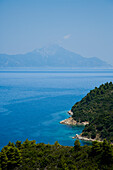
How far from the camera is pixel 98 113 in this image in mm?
74562

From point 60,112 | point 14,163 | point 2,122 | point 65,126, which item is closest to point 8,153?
point 14,163

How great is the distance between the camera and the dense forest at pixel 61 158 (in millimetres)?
33844

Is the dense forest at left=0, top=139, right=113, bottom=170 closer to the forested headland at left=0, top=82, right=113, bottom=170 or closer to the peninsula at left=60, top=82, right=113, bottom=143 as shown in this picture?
the forested headland at left=0, top=82, right=113, bottom=170

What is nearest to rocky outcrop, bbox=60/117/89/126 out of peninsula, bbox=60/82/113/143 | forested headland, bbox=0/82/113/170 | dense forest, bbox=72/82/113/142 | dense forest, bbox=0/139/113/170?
peninsula, bbox=60/82/113/143

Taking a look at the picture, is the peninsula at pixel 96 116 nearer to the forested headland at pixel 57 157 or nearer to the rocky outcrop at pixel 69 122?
the rocky outcrop at pixel 69 122

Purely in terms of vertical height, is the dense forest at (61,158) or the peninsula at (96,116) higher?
the peninsula at (96,116)

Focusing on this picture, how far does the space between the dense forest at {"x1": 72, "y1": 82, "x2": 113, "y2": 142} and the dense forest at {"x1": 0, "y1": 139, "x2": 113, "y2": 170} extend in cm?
1819

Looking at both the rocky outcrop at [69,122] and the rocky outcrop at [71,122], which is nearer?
the rocky outcrop at [71,122]

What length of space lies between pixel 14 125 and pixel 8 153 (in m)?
36.4

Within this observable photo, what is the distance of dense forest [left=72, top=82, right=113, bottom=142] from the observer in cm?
5822

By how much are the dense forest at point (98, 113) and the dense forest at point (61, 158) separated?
1819 cm

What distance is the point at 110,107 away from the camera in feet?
247

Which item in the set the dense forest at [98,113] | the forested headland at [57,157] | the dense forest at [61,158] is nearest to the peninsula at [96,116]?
the dense forest at [98,113]

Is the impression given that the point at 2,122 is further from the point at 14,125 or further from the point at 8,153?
the point at 8,153
